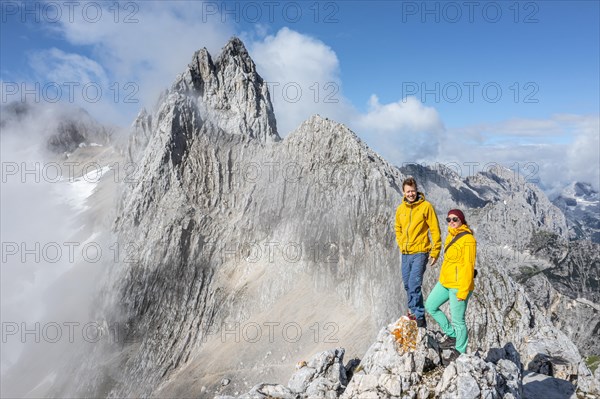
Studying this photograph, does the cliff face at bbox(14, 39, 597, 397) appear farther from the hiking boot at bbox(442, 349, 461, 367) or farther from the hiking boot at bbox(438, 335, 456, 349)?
the hiking boot at bbox(442, 349, 461, 367)

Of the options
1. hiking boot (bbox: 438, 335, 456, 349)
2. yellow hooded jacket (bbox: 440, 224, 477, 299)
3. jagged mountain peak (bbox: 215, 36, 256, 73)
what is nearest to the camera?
yellow hooded jacket (bbox: 440, 224, 477, 299)

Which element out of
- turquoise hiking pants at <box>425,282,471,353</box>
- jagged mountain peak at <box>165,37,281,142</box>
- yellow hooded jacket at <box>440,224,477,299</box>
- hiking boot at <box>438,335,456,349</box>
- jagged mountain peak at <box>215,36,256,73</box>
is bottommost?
hiking boot at <box>438,335,456,349</box>

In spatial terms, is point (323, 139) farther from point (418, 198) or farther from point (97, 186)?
point (97, 186)

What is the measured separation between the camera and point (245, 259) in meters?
65.2

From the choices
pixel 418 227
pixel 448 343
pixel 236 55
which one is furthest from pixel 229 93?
pixel 448 343

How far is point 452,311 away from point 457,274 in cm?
145

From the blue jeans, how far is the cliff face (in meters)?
26.7

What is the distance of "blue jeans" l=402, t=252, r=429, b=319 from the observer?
15.9 m

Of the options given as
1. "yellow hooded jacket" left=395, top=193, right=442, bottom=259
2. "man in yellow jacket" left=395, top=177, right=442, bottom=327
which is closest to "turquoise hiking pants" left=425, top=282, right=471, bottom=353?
"man in yellow jacket" left=395, top=177, right=442, bottom=327

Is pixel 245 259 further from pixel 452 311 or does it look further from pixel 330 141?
pixel 452 311

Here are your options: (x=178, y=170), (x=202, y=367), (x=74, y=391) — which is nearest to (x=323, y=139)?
(x=178, y=170)

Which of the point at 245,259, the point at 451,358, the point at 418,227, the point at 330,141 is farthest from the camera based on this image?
the point at 245,259

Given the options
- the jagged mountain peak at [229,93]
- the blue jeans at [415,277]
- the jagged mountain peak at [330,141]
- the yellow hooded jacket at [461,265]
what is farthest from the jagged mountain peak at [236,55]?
the yellow hooded jacket at [461,265]

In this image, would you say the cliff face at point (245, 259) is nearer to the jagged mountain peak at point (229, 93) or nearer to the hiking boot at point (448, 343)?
the jagged mountain peak at point (229, 93)
